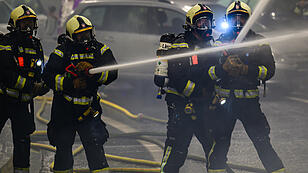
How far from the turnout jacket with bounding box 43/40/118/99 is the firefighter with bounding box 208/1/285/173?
1111 millimetres

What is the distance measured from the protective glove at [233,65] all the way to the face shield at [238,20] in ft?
1.11

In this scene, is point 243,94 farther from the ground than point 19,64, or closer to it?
closer to it

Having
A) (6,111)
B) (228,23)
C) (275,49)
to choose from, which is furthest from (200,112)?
(275,49)

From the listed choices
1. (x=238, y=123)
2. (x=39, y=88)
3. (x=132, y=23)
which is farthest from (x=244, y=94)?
(x=132, y=23)

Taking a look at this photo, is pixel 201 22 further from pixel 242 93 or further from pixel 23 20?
pixel 23 20

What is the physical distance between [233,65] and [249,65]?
215mm

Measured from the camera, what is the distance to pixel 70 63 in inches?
223

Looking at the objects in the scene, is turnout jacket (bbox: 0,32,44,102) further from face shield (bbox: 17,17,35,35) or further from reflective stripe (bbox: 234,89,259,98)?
reflective stripe (bbox: 234,89,259,98)

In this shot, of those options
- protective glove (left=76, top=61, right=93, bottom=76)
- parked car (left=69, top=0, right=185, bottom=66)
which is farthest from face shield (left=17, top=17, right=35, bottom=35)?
parked car (left=69, top=0, right=185, bottom=66)

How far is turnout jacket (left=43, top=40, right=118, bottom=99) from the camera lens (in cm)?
561

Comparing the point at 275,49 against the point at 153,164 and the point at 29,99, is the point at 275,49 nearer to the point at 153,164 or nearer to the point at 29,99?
the point at 153,164

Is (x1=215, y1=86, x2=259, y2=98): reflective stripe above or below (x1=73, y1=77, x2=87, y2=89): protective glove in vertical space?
below

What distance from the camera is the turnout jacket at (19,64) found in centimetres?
577

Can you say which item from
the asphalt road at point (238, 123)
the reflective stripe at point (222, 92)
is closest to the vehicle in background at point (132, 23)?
the asphalt road at point (238, 123)
